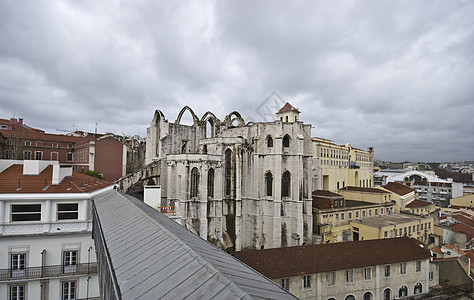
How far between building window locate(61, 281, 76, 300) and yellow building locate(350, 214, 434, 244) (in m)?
29.4

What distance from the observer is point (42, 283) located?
48.6 ft

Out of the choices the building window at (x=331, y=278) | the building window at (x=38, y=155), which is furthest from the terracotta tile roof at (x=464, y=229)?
the building window at (x=38, y=155)

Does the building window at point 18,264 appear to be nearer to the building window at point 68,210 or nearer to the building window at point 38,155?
the building window at point 68,210

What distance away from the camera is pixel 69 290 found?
15.4 metres

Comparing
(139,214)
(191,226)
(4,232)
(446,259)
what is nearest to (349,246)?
(446,259)

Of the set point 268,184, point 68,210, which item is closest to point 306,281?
point 268,184

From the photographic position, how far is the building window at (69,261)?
15.3 meters

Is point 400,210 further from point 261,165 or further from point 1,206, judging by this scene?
point 1,206

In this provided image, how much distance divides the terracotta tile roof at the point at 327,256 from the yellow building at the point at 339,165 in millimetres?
20840

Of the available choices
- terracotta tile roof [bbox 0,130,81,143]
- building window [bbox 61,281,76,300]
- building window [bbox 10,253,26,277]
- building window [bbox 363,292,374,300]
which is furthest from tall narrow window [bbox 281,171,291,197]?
terracotta tile roof [bbox 0,130,81,143]

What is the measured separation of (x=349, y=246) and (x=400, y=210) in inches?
1019

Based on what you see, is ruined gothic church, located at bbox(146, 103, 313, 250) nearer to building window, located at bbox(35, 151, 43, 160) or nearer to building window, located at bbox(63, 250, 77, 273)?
building window, located at bbox(63, 250, 77, 273)

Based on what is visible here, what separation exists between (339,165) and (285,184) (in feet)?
80.1

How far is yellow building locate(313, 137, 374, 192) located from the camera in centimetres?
4494
